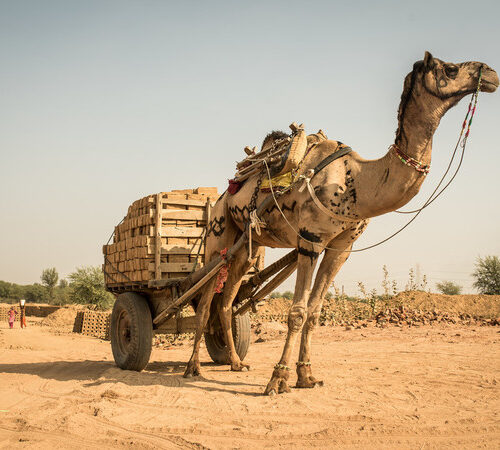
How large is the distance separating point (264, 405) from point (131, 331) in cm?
351

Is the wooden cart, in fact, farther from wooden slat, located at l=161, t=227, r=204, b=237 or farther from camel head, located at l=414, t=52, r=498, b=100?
camel head, located at l=414, t=52, r=498, b=100

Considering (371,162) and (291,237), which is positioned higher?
(371,162)

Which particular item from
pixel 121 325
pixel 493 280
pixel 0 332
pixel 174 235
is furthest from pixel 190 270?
pixel 493 280

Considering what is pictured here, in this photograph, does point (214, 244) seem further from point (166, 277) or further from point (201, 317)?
point (201, 317)

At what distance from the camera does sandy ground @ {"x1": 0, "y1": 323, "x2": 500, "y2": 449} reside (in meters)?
4.46

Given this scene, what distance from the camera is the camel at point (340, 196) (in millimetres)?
5531

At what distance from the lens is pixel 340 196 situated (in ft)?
20.3

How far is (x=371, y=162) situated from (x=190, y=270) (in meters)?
3.81

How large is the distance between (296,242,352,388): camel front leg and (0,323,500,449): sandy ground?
14.9 inches

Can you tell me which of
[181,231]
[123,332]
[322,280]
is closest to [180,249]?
[181,231]

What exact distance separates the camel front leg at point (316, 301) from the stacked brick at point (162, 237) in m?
2.58

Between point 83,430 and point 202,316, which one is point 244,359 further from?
point 83,430

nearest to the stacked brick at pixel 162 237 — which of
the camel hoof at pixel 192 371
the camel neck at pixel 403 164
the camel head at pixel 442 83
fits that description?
the camel hoof at pixel 192 371

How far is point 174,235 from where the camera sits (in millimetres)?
8594
